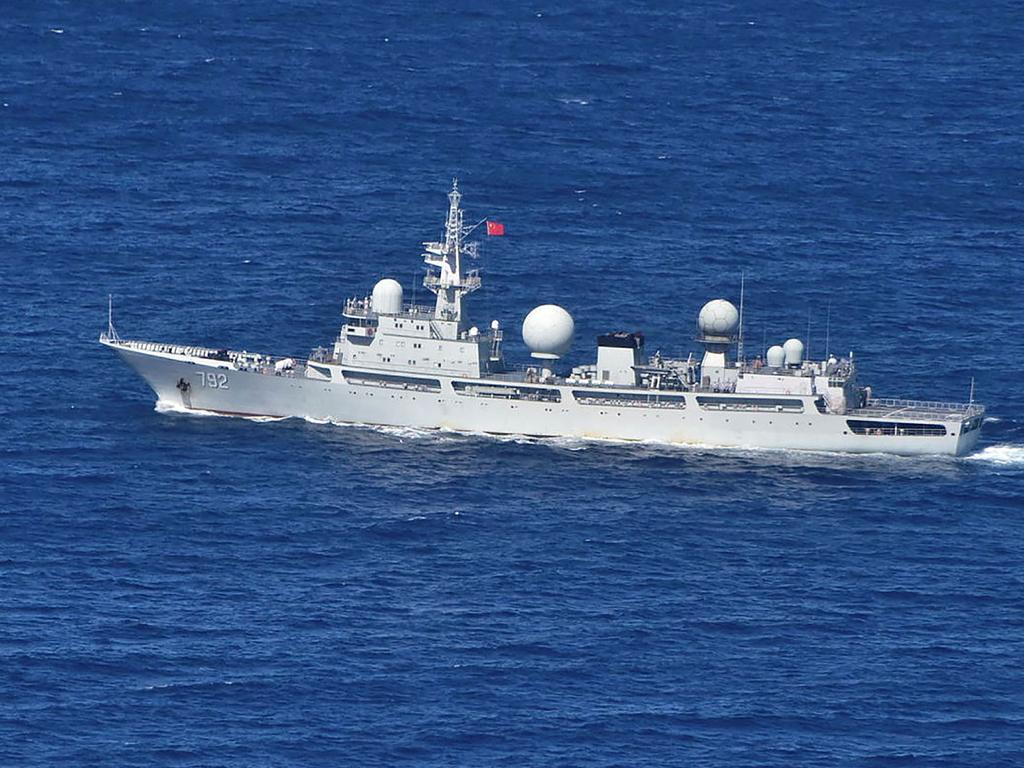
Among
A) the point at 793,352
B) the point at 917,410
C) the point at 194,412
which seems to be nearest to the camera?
the point at 917,410

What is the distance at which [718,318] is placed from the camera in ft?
623

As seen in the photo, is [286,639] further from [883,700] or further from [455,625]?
[883,700]

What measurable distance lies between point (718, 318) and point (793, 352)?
5.48m

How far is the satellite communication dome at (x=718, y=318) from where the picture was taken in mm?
189875

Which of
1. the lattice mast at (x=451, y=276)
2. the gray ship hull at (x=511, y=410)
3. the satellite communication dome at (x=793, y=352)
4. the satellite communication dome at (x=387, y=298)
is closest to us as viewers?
Result: the gray ship hull at (x=511, y=410)

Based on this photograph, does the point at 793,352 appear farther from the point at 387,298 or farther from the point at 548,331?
the point at 387,298

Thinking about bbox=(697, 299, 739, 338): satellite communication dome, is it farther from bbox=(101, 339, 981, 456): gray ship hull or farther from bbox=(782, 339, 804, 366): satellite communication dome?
bbox=(101, 339, 981, 456): gray ship hull

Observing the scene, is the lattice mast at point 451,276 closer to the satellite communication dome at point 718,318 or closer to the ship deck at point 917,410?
the satellite communication dome at point 718,318

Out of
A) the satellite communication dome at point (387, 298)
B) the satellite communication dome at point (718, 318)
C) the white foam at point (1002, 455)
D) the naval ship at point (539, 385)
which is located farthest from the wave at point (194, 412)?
the white foam at point (1002, 455)

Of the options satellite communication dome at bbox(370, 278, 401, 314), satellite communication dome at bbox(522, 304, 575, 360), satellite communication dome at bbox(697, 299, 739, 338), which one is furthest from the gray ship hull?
satellite communication dome at bbox(697, 299, 739, 338)

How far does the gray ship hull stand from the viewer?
610 feet

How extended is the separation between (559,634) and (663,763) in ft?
54.3

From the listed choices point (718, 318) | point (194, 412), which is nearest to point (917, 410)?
point (718, 318)

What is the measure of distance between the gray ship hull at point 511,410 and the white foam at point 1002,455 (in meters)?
1.04
